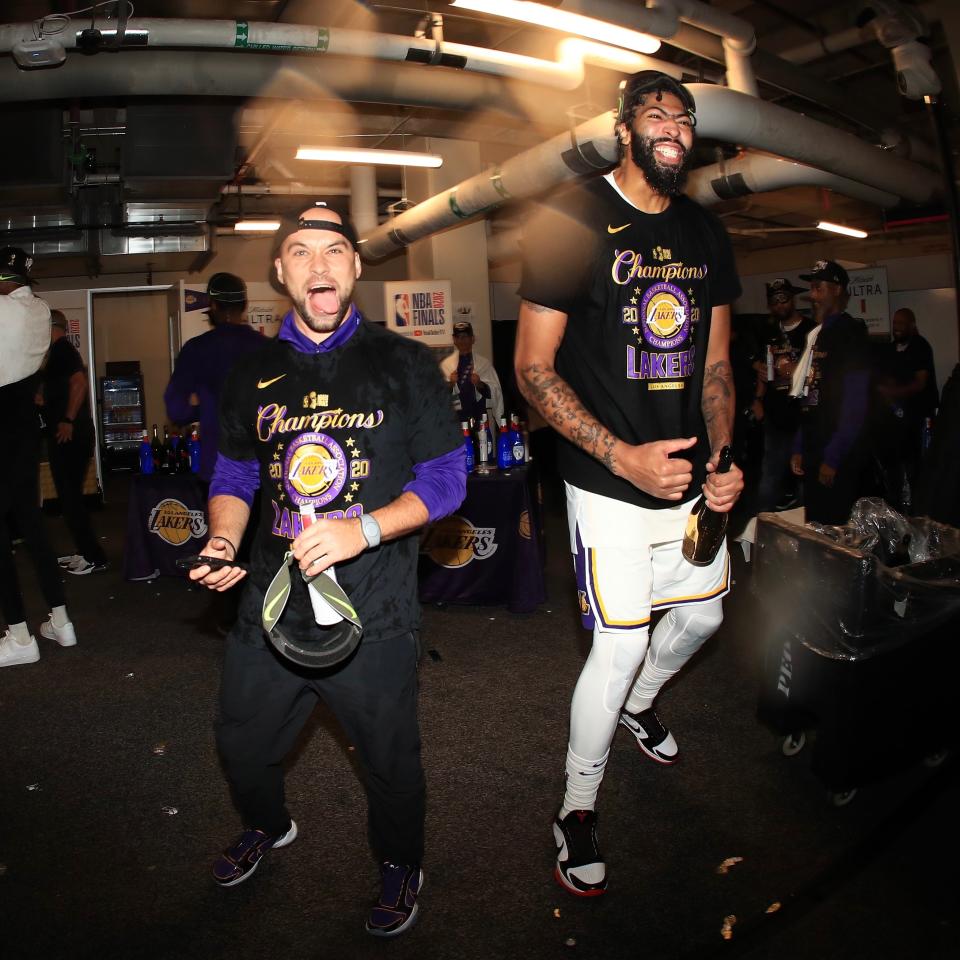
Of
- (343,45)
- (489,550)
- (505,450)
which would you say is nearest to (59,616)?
(489,550)

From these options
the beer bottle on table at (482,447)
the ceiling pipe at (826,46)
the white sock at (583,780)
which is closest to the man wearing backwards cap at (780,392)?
the beer bottle on table at (482,447)

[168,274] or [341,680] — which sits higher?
[168,274]

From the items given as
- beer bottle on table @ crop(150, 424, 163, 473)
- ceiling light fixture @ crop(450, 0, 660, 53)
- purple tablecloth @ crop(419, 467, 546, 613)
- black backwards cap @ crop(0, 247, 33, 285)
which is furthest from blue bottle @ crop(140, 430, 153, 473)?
ceiling light fixture @ crop(450, 0, 660, 53)

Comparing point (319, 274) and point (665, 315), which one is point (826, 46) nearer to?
point (665, 315)

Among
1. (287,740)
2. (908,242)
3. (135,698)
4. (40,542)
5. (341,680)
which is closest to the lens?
(341,680)

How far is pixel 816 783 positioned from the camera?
8.96 ft

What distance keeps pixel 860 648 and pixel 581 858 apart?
1.05 metres

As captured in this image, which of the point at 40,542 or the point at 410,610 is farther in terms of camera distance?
the point at 40,542

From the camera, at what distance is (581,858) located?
2178mm

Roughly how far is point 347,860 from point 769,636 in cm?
157

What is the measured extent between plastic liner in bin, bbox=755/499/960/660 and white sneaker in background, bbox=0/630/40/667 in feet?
12.0

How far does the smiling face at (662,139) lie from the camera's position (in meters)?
2.10

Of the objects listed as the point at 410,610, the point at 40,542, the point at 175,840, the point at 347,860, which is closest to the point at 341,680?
the point at 410,610

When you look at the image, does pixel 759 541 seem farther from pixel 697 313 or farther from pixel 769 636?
pixel 697 313
